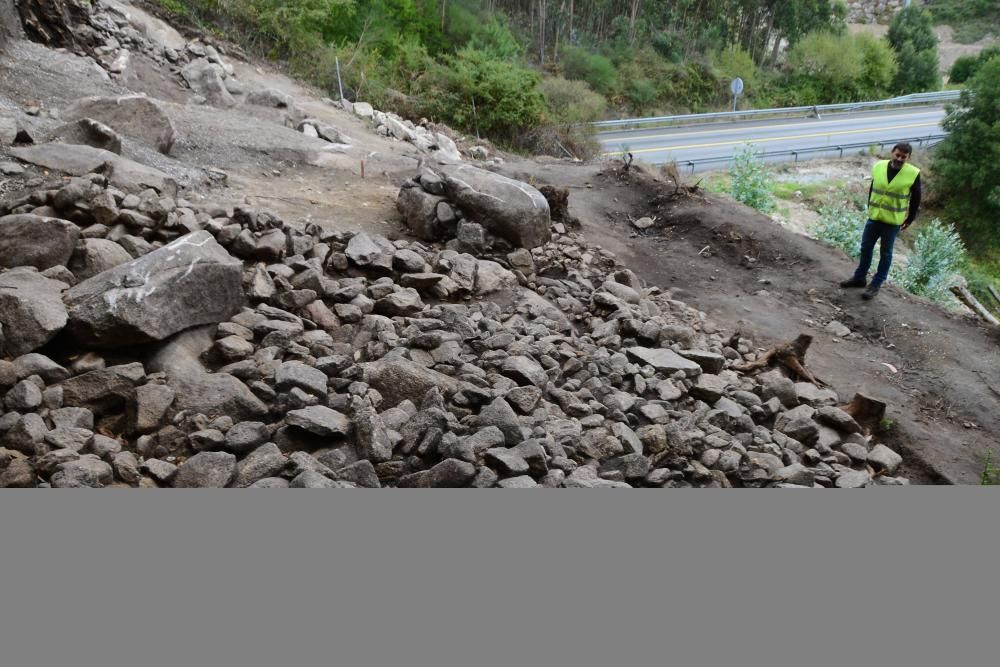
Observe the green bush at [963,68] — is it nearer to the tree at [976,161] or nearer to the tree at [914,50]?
the tree at [914,50]

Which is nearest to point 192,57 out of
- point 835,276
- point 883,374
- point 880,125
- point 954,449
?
point 835,276

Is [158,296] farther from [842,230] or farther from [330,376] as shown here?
[842,230]

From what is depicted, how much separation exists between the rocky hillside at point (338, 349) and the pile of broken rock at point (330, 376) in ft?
0.05

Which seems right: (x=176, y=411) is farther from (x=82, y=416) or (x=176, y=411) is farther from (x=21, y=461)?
(x=21, y=461)

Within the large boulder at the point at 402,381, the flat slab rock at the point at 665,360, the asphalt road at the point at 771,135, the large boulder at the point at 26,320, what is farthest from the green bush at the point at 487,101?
the large boulder at the point at 26,320

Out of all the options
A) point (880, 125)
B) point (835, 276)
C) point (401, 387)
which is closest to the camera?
point (401, 387)

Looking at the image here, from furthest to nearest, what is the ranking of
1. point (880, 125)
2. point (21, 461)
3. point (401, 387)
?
1. point (880, 125)
2. point (401, 387)
3. point (21, 461)

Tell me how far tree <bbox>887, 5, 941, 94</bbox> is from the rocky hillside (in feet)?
66.4

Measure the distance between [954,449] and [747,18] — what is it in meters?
25.2

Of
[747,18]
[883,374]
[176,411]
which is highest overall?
[747,18]

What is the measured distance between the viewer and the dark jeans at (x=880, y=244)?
7.51 m

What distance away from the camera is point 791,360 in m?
6.05

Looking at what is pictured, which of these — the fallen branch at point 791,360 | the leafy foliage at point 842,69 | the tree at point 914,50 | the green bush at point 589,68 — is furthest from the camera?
Result: the leafy foliage at point 842,69

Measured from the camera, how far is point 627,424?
4504 millimetres
